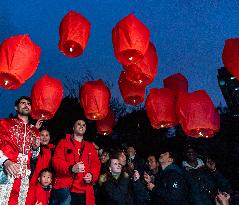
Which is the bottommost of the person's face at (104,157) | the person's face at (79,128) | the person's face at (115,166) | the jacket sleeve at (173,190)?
the jacket sleeve at (173,190)

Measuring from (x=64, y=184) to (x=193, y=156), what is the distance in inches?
127

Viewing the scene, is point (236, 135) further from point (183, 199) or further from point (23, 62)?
point (23, 62)

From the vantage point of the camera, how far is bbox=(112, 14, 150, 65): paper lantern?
17.6 ft

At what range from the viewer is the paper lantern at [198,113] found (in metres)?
6.21

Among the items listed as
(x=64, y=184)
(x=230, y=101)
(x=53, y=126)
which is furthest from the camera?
(x=53, y=126)

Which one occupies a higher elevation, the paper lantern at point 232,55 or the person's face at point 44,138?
the paper lantern at point 232,55

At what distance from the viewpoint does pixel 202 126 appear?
6.19 m

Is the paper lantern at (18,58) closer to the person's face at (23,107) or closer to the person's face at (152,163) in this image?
the person's face at (23,107)

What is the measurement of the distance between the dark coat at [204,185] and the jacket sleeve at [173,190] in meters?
0.76

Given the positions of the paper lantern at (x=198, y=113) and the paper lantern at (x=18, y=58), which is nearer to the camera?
the paper lantern at (x=18, y=58)

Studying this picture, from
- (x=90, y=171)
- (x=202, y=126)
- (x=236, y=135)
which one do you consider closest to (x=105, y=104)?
(x=90, y=171)

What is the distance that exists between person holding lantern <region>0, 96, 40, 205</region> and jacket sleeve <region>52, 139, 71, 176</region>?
2.12ft

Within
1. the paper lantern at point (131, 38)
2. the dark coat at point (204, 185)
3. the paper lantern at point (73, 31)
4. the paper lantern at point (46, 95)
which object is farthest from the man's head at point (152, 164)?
the paper lantern at point (73, 31)

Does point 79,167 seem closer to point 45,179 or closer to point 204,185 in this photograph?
point 45,179
